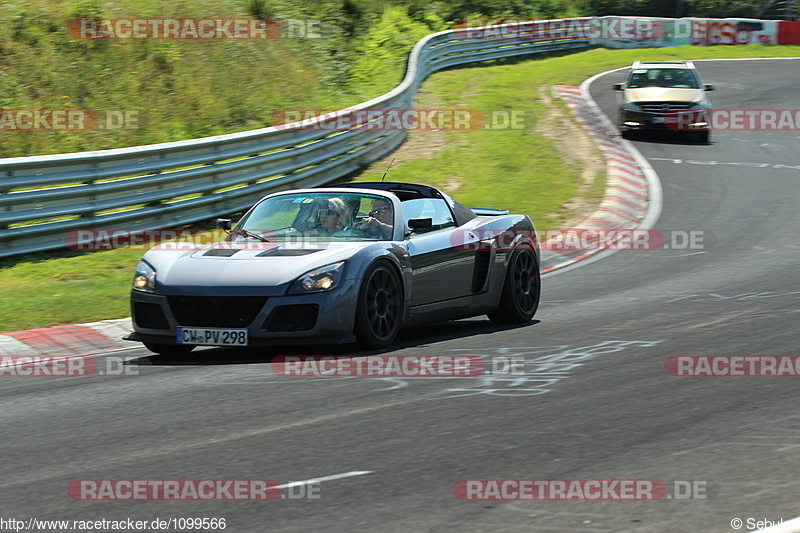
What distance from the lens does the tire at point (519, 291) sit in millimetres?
9938

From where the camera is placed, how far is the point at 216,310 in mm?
7812

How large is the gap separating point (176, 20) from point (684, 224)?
540 inches

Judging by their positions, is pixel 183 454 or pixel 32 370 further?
pixel 32 370

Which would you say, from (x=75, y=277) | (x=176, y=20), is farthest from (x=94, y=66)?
(x=75, y=277)

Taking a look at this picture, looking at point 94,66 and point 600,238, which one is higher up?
point 94,66

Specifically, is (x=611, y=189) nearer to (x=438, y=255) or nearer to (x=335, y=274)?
(x=438, y=255)

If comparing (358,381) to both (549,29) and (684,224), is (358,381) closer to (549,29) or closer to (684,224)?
(684,224)

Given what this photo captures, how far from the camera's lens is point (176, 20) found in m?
24.9

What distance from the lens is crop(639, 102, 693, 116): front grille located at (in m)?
24.2
